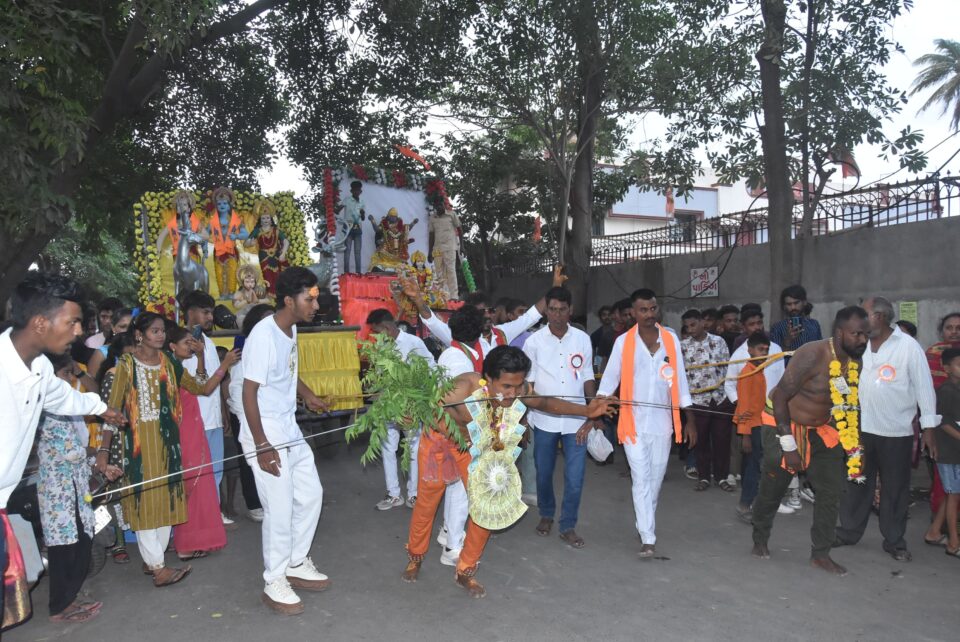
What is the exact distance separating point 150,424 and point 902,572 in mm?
5239

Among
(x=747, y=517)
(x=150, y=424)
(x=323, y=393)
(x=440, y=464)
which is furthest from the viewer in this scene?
(x=323, y=393)

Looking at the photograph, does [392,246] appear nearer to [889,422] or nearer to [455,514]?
[455,514]

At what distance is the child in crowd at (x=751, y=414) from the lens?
6.98 metres

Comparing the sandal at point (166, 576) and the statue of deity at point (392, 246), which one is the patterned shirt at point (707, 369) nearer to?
the sandal at point (166, 576)

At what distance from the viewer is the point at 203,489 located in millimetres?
5801

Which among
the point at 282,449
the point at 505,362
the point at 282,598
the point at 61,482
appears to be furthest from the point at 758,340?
the point at 61,482

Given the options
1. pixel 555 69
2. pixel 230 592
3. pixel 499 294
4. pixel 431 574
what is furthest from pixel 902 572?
pixel 499 294

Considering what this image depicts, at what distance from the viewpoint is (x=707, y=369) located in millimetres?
8156

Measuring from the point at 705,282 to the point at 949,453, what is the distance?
8.57 metres

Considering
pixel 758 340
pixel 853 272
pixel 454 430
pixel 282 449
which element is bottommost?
pixel 282 449

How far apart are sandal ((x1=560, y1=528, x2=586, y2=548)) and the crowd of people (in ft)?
0.09

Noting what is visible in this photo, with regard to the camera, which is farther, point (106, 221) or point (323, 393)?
point (106, 221)

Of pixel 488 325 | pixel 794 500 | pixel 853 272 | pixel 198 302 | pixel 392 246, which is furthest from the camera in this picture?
pixel 392 246

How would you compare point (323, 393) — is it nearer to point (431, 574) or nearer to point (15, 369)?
point (431, 574)
